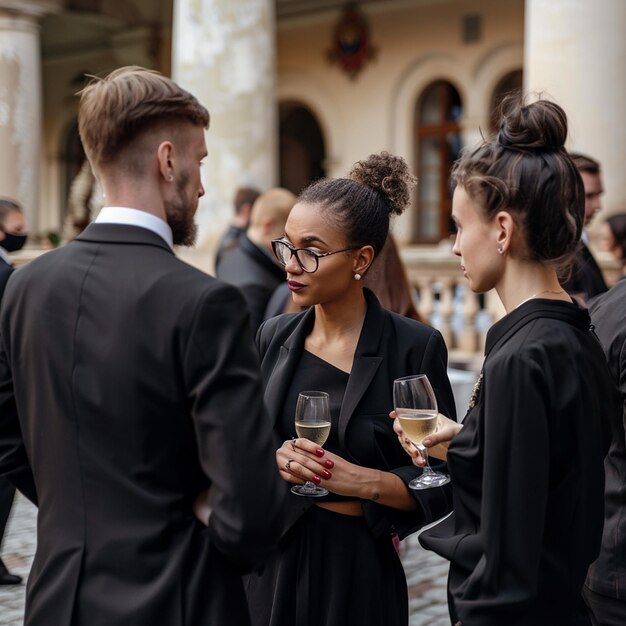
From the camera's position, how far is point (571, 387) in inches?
82.5

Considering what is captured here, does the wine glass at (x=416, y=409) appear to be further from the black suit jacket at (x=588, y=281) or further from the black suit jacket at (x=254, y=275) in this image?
the black suit jacket at (x=254, y=275)

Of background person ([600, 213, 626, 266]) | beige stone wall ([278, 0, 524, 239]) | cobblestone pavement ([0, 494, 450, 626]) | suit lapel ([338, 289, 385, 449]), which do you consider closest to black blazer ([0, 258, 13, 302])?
cobblestone pavement ([0, 494, 450, 626])

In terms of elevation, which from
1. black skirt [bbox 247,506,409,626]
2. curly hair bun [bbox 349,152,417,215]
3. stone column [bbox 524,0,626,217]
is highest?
stone column [bbox 524,0,626,217]

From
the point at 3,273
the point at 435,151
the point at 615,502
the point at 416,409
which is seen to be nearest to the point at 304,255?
the point at 416,409

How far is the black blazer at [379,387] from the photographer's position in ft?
8.94

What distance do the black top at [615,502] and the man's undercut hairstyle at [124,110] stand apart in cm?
151

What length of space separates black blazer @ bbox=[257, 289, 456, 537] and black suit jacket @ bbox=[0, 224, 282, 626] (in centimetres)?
74

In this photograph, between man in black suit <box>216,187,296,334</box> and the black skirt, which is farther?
man in black suit <box>216,187,296,334</box>

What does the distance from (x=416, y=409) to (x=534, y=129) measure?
2.39 feet

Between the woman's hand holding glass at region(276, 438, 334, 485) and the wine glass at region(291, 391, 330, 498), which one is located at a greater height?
the wine glass at region(291, 391, 330, 498)

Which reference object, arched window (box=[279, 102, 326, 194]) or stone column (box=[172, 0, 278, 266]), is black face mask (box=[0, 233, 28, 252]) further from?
arched window (box=[279, 102, 326, 194])

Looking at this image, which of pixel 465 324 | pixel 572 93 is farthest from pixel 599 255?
pixel 465 324

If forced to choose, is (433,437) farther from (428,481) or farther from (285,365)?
(285,365)

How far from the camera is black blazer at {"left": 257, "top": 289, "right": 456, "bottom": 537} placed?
2.72 metres
